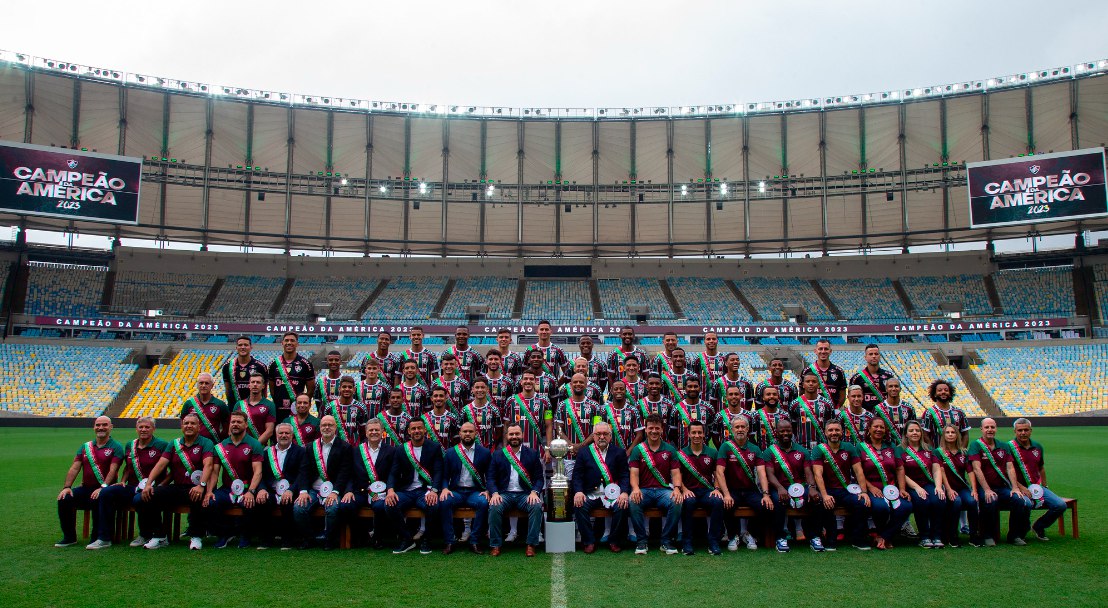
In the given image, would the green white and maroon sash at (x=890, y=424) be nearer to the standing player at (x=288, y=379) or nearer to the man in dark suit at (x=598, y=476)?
the man in dark suit at (x=598, y=476)

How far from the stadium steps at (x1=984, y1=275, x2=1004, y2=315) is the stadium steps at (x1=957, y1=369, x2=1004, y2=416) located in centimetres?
560

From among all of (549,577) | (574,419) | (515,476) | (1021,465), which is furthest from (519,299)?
(549,577)

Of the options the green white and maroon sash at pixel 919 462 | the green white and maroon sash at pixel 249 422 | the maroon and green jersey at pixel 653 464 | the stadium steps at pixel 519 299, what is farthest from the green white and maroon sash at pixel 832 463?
the stadium steps at pixel 519 299

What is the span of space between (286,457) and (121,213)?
3201cm

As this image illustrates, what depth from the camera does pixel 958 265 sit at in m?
42.0

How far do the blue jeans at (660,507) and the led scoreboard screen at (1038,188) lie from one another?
33893 millimetres

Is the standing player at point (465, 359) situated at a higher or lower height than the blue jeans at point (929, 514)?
higher

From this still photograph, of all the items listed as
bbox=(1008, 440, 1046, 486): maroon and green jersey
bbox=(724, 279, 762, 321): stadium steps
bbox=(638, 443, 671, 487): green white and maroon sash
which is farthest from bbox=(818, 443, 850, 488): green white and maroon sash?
bbox=(724, 279, 762, 321): stadium steps

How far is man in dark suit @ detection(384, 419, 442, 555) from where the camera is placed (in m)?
7.67

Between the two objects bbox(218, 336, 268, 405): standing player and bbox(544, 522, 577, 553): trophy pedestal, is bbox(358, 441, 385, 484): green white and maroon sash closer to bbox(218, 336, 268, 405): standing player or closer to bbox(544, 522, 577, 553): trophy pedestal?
bbox(544, 522, 577, 553): trophy pedestal

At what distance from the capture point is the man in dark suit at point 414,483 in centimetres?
767

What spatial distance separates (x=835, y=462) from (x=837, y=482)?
22 cm

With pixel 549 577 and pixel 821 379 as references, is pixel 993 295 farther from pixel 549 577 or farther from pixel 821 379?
pixel 549 577

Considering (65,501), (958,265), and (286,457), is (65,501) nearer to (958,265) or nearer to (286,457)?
(286,457)
